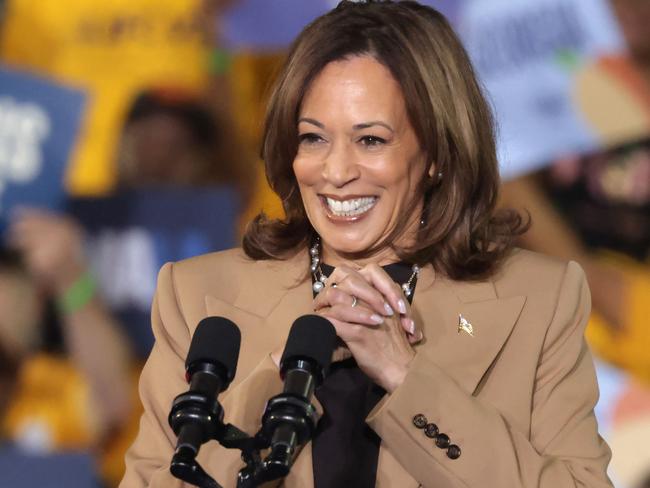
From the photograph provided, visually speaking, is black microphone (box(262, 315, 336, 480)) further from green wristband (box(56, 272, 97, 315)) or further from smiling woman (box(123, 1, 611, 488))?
green wristband (box(56, 272, 97, 315))

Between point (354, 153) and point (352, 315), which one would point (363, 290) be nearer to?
point (352, 315)

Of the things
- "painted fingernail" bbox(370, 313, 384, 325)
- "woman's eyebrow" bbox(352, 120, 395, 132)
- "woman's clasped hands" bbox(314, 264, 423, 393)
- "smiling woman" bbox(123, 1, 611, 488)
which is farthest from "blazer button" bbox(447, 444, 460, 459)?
"woman's eyebrow" bbox(352, 120, 395, 132)

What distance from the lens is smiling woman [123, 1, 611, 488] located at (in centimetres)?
213

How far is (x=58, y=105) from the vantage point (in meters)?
4.34

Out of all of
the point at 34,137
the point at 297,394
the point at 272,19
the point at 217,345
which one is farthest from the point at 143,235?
the point at 297,394

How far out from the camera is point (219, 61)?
460 centimetres

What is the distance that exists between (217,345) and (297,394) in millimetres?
153

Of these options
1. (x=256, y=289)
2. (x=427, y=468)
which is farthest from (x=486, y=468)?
(x=256, y=289)

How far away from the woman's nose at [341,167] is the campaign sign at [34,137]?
216cm

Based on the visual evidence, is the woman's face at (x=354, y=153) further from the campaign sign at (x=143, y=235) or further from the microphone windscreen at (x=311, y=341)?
the campaign sign at (x=143, y=235)

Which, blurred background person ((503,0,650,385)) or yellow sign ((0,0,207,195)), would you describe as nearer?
yellow sign ((0,0,207,195))

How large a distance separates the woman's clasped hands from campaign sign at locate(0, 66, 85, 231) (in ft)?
7.56

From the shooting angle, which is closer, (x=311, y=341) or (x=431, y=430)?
(x=311, y=341)

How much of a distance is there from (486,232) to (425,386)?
409mm
